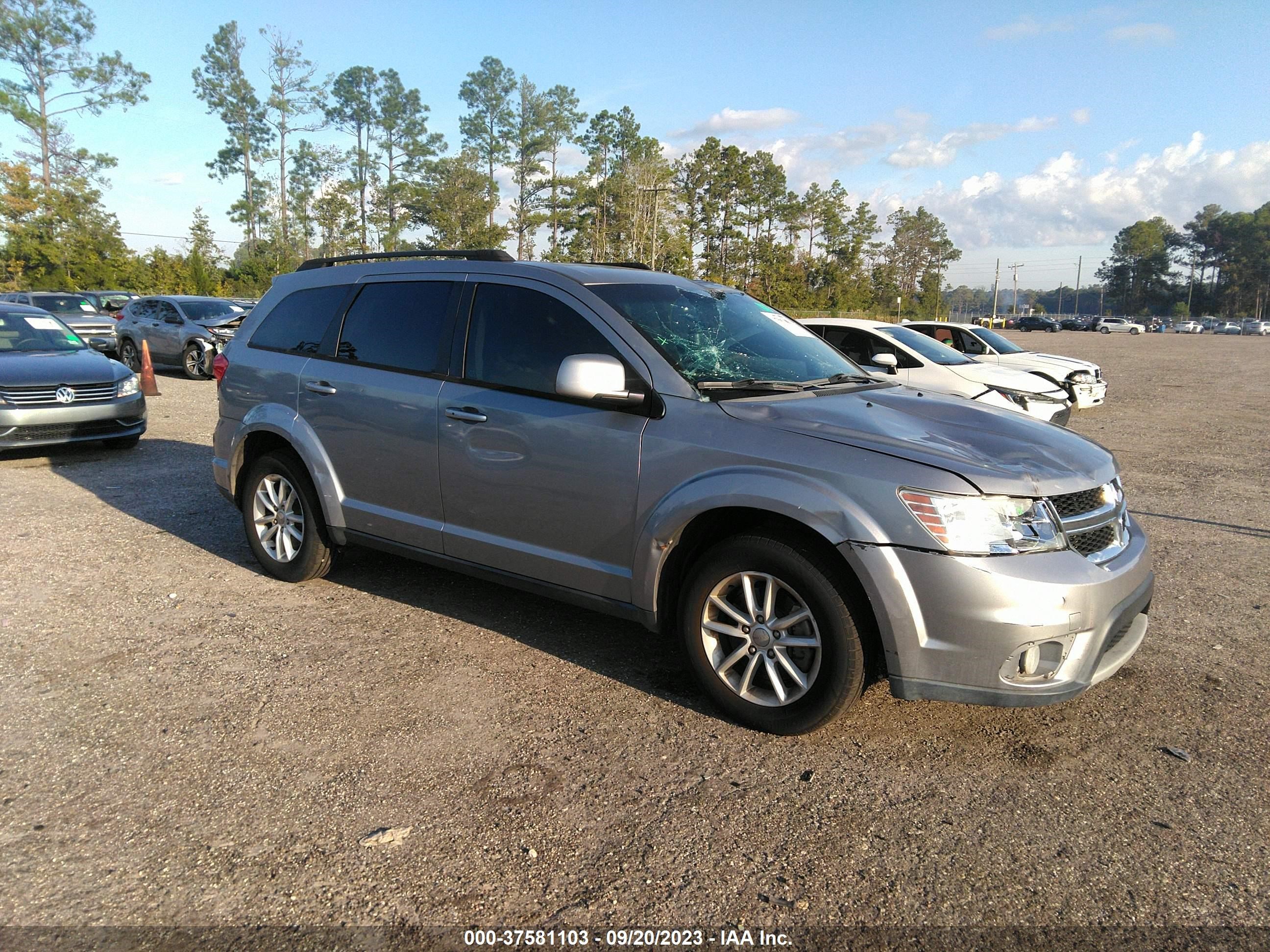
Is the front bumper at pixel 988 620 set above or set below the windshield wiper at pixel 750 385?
below

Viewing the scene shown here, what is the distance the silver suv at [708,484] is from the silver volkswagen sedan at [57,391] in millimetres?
5205

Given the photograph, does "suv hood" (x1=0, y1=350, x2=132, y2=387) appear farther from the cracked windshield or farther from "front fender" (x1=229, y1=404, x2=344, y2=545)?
the cracked windshield

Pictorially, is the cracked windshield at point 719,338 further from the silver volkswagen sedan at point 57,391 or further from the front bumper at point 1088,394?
the front bumper at point 1088,394

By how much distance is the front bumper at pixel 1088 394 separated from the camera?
14.5m

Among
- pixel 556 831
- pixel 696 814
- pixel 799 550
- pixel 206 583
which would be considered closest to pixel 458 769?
pixel 556 831

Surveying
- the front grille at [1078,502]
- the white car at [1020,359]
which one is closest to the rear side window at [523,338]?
the front grille at [1078,502]

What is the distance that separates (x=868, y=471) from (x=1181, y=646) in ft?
8.22

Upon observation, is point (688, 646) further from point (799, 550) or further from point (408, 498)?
point (408, 498)

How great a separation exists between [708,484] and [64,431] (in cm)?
839

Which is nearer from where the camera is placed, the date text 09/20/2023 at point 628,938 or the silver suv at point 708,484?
the date text 09/20/2023 at point 628,938

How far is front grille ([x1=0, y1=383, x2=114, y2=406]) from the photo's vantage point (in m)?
8.83

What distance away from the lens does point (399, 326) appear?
15.6ft

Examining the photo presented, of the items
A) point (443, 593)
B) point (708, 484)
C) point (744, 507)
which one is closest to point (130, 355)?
point (443, 593)

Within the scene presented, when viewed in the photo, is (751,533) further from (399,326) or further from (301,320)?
(301,320)
